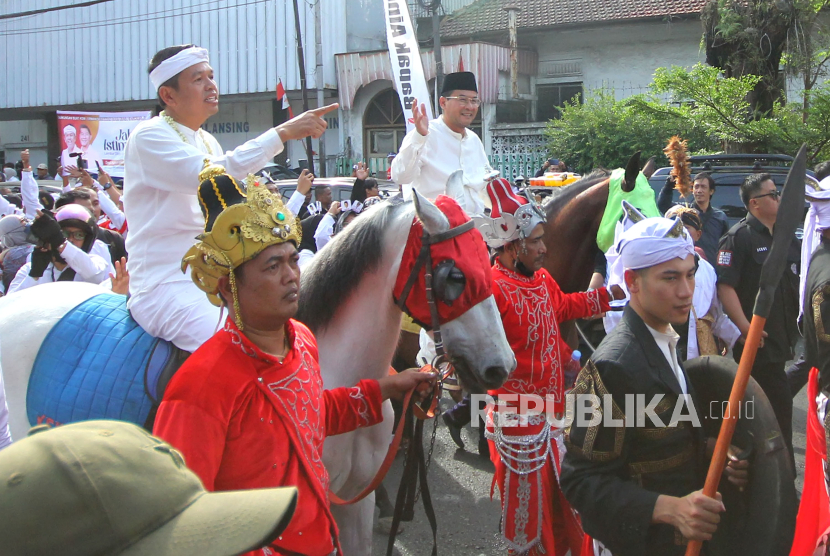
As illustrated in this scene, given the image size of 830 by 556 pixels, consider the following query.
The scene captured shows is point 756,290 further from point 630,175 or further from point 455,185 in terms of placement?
point 455,185

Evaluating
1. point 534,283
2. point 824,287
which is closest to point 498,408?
point 534,283

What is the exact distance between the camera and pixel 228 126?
27.7 metres

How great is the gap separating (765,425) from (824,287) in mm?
1347

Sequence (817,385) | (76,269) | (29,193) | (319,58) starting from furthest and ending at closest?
(319,58), (29,193), (76,269), (817,385)

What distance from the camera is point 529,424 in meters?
3.67

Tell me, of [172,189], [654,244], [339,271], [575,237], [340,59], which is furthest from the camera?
[340,59]

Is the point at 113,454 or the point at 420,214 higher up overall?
the point at 420,214

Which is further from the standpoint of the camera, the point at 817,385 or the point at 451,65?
the point at 451,65

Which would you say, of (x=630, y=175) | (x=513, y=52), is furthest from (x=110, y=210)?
(x=513, y=52)

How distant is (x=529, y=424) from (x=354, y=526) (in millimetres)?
1065

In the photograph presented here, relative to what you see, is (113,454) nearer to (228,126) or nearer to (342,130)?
(342,130)

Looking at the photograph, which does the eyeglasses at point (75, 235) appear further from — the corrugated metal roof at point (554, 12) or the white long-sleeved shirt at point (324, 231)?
the corrugated metal roof at point (554, 12)

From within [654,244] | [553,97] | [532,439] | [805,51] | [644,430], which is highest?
[553,97]

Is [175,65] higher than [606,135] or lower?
lower
